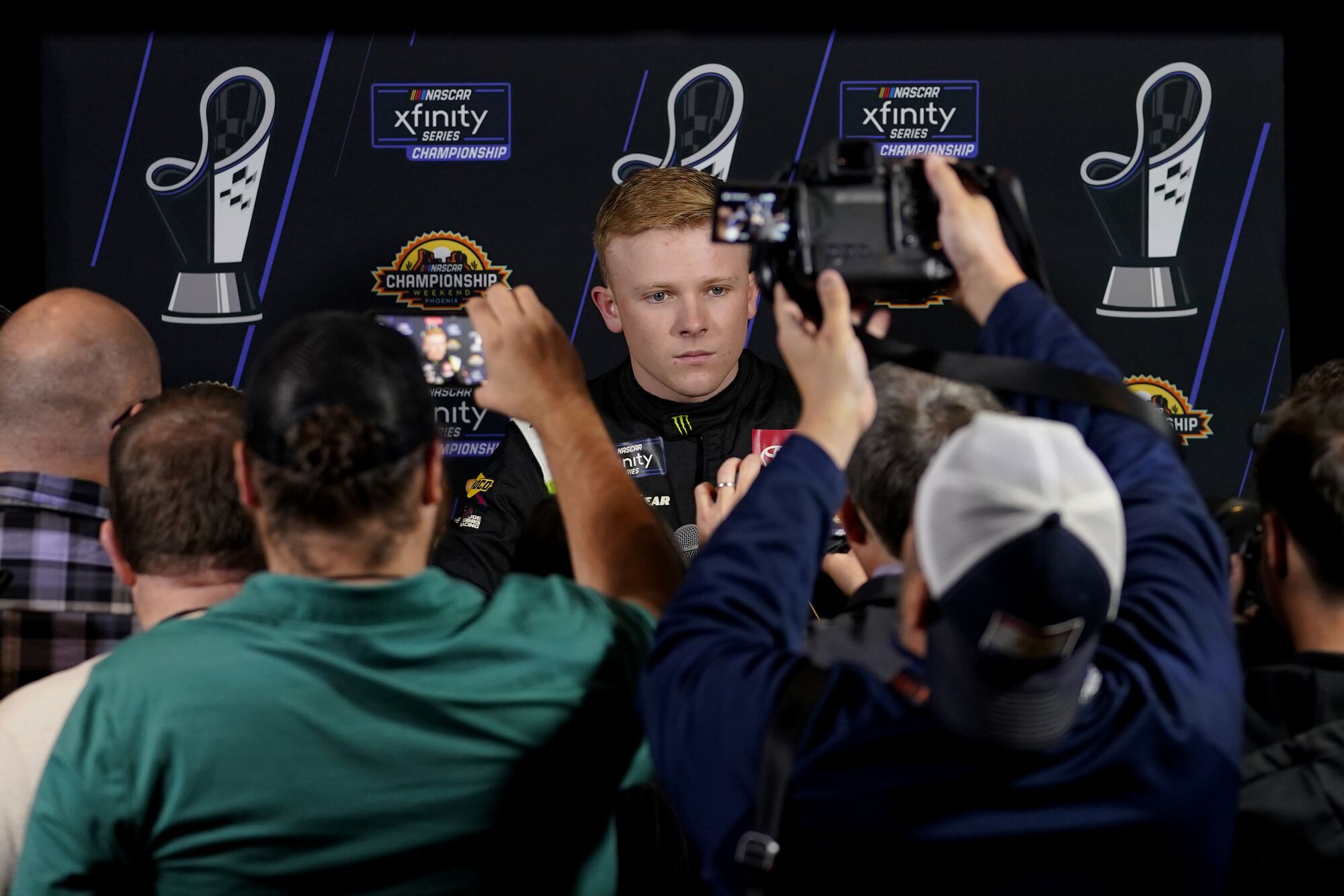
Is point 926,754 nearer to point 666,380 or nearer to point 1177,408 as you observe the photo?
point 666,380

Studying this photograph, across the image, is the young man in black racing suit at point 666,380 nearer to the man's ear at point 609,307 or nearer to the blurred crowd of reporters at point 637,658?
the man's ear at point 609,307

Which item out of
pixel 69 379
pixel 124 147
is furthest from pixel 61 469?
pixel 124 147

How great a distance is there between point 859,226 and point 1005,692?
21.1 inches

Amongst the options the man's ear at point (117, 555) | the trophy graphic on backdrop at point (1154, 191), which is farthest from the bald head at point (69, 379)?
the trophy graphic on backdrop at point (1154, 191)

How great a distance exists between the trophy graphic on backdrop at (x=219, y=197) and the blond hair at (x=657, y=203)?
91 cm

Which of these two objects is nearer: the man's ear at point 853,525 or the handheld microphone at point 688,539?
the man's ear at point 853,525

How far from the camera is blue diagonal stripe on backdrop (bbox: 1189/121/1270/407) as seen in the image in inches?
120

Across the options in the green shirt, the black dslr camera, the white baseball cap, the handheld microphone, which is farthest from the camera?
the handheld microphone

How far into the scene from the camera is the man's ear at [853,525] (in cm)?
141

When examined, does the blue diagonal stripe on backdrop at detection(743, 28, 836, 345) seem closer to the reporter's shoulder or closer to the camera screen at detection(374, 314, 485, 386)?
the camera screen at detection(374, 314, 485, 386)

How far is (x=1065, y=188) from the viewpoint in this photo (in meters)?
3.06

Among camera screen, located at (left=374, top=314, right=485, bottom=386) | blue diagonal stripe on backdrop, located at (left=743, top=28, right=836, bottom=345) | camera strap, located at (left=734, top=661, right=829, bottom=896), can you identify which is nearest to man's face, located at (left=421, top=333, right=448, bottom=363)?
camera screen, located at (left=374, top=314, right=485, bottom=386)

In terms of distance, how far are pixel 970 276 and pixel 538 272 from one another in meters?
1.92

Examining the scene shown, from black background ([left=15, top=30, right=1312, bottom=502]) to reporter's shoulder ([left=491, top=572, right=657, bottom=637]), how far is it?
1.89 meters
